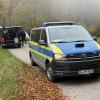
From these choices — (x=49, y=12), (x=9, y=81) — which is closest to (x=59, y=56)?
(x=9, y=81)

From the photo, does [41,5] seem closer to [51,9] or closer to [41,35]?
[51,9]

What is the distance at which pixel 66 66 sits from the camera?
10734 mm

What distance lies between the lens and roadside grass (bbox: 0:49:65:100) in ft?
30.0

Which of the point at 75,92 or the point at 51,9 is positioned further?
the point at 51,9

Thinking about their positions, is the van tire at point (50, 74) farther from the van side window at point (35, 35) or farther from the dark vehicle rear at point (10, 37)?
the dark vehicle rear at point (10, 37)

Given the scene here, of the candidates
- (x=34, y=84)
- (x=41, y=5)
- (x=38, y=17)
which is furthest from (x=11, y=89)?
(x=41, y=5)

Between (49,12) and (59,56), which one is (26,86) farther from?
(49,12)

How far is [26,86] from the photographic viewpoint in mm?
10422

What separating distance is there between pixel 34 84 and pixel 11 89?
37.6 inches

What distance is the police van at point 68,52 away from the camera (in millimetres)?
10773

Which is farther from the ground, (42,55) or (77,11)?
(42,55)

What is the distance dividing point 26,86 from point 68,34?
2.87 m

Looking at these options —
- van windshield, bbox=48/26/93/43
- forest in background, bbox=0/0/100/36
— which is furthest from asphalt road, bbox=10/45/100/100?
forest in background, bbox=0/0/100/36

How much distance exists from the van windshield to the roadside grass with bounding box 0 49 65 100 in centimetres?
147
